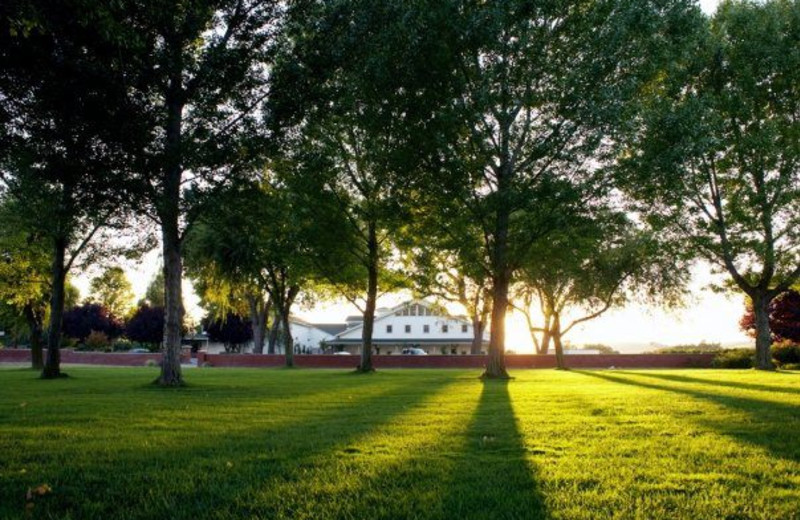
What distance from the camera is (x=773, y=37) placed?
27.5 meters

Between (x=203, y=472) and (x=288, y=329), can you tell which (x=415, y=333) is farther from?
(x=203, y=472)

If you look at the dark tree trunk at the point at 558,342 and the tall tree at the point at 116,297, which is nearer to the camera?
the dark tree trunk at the point at 558,342

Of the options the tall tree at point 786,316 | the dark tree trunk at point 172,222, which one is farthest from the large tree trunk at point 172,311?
the tall tree at point 786,316

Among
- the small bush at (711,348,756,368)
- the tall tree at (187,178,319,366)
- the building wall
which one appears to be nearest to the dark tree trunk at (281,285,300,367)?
the tall tree at (187,178,319,366)

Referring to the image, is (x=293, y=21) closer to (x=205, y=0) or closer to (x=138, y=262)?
(x=205, y=0)

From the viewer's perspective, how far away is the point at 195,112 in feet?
56.0

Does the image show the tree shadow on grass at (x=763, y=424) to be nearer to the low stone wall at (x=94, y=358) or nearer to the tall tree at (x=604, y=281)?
the tall tree at (x=604, y=281)

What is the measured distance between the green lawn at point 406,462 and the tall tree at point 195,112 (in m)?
7.34

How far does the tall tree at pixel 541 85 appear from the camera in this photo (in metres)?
18.9

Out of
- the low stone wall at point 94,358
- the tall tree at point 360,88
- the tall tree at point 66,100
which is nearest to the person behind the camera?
the tall tree at point 66,100

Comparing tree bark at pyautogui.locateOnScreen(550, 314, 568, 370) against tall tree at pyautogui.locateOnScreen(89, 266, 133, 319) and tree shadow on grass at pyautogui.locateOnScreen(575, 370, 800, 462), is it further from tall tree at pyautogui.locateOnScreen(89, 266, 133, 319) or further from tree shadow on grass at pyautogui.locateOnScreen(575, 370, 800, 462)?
tall tree at pyautogui.locateOnScreen(89, 266, 133, 319)

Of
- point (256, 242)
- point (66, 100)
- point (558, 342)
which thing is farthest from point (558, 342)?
point (66, 100)

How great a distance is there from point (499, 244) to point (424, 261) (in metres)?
5.21

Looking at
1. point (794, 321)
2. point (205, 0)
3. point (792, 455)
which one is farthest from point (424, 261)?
point (794, 321)
